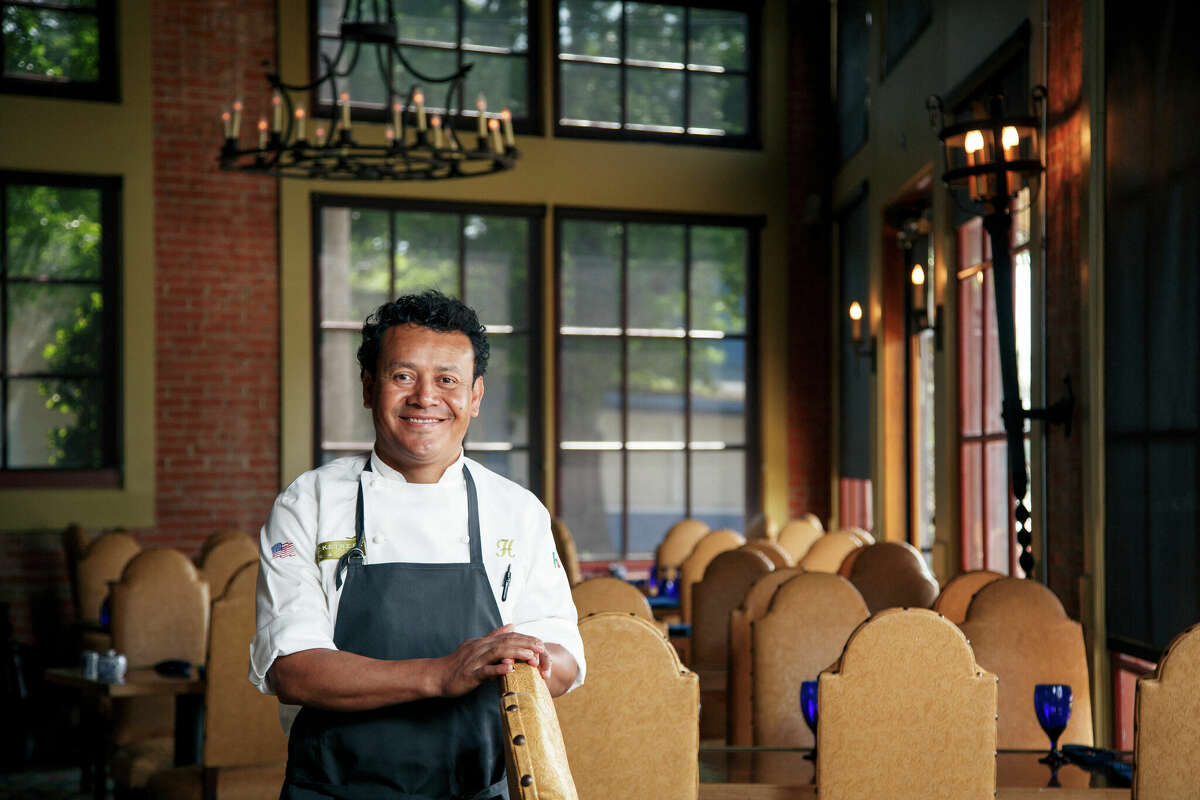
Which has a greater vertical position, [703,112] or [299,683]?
[703,112]

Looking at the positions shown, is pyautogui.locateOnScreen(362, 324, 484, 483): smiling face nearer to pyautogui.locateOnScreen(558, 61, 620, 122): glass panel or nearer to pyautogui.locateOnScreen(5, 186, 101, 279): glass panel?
pyautogui.locateOnScreen(5, 186, 101, 279): glass panel

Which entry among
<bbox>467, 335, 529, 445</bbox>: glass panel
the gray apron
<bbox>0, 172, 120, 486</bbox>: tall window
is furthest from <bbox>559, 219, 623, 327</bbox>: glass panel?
the gray apron

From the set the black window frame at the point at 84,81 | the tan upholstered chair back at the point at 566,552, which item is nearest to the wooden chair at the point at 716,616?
the tan upholstered chair back at the point at 566,552

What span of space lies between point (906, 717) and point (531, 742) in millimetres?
1227

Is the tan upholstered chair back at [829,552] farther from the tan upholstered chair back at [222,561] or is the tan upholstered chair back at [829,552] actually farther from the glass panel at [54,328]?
the glass panel at [54,328]

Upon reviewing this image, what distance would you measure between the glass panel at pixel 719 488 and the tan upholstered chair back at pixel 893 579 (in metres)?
3.56

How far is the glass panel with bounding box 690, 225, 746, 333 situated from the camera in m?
8.08

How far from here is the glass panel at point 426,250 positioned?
7.62 m

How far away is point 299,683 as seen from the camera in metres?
1.55

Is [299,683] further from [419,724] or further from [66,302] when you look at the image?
[66,302]

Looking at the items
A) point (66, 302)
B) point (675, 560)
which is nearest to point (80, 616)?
point (66, 302)

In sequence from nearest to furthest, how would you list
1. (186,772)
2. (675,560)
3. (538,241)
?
(186,772) < (675,560) < (538,241)

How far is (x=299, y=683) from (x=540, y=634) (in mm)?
320

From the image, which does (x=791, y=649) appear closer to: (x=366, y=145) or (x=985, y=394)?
(x=985, y=394)
